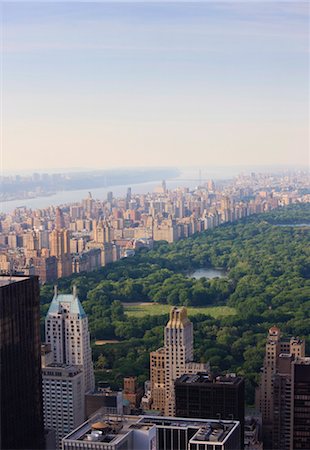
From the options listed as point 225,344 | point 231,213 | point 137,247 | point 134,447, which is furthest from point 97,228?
point 134,447

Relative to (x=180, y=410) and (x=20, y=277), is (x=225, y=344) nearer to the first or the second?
(x=180, y=410)

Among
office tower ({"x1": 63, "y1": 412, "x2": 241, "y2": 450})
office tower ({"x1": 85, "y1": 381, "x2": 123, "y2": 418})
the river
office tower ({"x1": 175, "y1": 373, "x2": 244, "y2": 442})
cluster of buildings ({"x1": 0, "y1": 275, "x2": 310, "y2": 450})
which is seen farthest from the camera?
the river

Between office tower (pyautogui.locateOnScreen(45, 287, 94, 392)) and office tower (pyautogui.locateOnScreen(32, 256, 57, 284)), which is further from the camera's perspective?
office tower (pyautogui.locateOnScreen(32, 256, 57, 284))

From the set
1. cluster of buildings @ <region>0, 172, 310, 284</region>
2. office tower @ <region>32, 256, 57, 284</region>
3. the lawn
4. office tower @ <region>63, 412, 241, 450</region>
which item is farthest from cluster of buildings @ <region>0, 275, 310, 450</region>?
cluster of buildings @ <region>0, 172, 310, 284</region>

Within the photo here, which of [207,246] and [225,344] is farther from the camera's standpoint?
[207,246]

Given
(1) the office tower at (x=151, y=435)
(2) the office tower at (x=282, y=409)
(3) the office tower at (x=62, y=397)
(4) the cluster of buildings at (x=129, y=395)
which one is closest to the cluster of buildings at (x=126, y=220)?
(4) the cluster of buildings at (x=129, y=395)

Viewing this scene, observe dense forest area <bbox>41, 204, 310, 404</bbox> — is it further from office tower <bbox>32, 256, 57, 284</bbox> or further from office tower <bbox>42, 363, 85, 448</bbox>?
office tower <bbox>42, 363, 85, 448</bbox>
